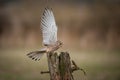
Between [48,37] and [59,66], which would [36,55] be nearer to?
[48,37]

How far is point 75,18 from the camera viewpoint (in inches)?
573

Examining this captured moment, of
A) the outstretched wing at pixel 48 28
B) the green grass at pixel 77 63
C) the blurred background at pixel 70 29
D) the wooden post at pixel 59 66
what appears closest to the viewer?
the wooden post at pixel 59 66

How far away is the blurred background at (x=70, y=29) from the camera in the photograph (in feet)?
42.5

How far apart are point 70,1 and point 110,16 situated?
916mm

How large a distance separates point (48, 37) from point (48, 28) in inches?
6.8

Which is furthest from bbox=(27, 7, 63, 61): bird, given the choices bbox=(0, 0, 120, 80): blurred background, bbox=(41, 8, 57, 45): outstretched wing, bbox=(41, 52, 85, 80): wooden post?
bbox=(0, 0, 120, 80): blurred background

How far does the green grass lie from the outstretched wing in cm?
379

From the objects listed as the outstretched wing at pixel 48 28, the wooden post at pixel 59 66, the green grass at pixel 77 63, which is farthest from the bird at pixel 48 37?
the green grass at pixel 77 63

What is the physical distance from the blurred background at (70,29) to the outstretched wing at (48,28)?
5687 mm

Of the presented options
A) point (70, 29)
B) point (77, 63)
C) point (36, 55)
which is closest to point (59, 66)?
point (36, 55)

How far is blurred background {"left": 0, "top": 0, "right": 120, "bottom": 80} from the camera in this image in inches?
510

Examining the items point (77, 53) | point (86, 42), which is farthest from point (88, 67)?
point (86, 42)

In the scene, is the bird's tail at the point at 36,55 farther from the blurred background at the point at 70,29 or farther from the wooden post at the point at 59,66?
the blurred background at the point at 70,29

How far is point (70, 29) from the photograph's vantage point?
14.6 meters
